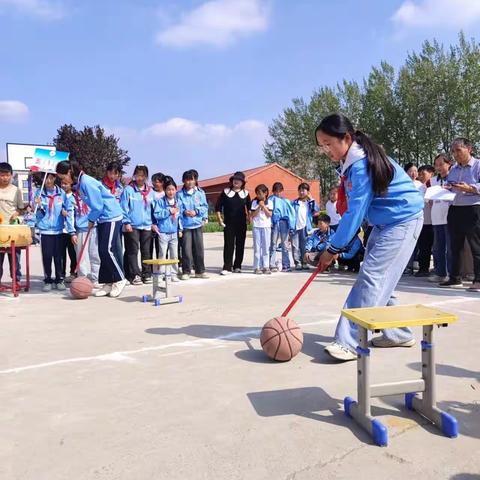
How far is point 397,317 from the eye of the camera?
3051mm

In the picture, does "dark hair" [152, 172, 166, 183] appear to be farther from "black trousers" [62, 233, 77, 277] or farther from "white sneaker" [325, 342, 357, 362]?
"white sneaker" [325, 342, 357, 362]

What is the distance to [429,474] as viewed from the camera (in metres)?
2.60

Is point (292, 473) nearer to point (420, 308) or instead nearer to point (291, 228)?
point (420, 308)

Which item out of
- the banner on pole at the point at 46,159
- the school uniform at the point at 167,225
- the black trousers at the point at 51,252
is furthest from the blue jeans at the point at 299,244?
the banner on pole at the point at 46,159

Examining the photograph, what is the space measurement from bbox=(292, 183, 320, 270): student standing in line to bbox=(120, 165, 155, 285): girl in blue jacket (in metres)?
3.52

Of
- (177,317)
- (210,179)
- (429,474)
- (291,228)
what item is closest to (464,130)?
(210,179)

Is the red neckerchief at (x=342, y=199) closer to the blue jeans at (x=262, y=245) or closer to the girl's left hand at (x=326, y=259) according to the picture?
the girl's left hand at (x=326, y=259)

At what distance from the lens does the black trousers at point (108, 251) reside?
8.02 metres

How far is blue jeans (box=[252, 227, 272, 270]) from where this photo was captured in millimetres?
10812

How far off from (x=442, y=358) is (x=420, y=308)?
150cm

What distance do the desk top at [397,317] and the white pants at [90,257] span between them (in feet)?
21.8

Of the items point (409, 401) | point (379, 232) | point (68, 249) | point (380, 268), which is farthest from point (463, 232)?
point (68, 249)

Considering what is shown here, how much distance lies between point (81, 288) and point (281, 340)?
4371 millimetres

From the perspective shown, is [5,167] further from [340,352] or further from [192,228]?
[340,352]
